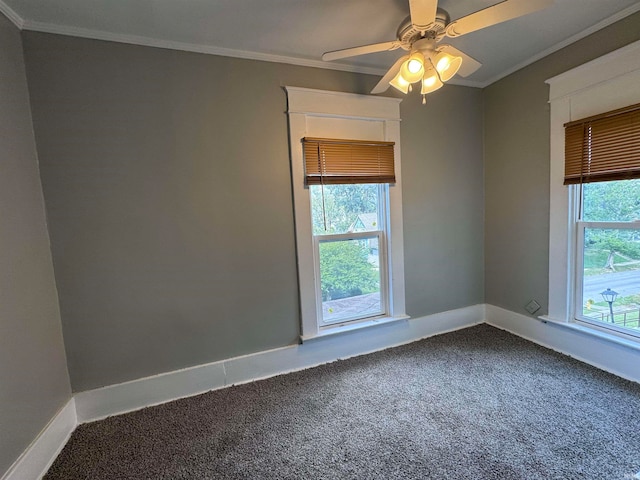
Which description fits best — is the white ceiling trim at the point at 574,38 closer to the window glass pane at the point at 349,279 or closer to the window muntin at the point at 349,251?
the window muntin at the point at 349,251

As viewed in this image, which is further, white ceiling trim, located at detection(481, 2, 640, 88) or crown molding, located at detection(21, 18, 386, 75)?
white ceiling trim, located at detection(481, 2, 640, 88)

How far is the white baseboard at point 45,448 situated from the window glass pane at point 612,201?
3.86 metres

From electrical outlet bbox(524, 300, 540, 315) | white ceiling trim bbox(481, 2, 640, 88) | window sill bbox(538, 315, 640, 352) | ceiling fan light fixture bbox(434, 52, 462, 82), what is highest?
white ceiling trim bbox(481, 2, 640, 88)

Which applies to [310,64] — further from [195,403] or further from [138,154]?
[195,403]

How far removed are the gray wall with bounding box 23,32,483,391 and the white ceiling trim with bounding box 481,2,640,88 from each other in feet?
4.42

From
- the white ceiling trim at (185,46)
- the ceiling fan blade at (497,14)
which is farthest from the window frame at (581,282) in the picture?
the white ceiling trim at (185,46)

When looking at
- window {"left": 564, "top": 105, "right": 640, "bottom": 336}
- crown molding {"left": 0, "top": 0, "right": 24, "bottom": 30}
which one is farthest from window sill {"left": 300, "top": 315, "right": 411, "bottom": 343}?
crown molding {"left": 0, "top": 0, "right": 24, "bottom": 30}

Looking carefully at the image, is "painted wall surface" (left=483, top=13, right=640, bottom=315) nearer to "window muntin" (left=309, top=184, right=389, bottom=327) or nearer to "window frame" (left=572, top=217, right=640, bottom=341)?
"window frame" (left=572, top=217, right=640, bottom=341)

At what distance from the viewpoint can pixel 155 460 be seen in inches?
61.5

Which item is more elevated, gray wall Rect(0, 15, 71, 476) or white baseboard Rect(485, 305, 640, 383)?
gray wall Rect(0, 15, 71, 476)

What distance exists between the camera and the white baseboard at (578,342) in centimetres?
204

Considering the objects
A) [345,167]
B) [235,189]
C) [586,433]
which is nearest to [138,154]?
[235,189]

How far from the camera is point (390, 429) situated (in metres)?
1.70

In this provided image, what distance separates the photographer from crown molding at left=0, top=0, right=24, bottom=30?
1.55 metres
